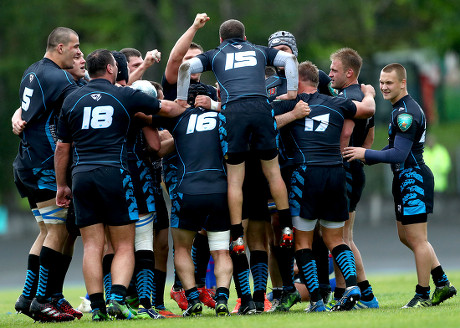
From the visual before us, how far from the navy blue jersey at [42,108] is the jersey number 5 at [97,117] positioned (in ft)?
2.21

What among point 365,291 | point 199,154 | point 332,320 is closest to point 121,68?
point 199,154

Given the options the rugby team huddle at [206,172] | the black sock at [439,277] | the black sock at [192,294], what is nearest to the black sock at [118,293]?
the rugby team huddle at [206,172]

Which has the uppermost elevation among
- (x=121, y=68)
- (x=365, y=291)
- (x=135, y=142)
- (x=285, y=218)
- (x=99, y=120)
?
(x=121, y=68)

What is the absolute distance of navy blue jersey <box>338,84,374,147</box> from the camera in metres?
9.55

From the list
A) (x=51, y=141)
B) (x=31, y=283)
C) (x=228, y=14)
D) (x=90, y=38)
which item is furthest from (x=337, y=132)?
(x=90, y=38)

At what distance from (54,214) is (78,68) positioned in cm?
177

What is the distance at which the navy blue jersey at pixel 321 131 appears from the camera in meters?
8.98

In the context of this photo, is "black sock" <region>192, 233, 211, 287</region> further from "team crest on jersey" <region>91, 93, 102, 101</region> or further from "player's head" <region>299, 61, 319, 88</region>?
"team crest on jersey" <region>91, 93, 102, 101</region>

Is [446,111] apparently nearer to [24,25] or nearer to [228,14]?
[228,14]

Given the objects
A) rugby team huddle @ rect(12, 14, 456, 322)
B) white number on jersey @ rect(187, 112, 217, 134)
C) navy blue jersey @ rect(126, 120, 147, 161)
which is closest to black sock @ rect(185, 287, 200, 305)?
rugby team huddle @ rect(12, 14, 456, 322)

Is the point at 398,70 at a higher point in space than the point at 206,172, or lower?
higher

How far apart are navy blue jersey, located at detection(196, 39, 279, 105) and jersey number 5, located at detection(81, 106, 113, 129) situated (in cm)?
121

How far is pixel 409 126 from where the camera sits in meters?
9.12

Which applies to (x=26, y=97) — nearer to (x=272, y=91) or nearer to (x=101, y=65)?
(x=101, y=65)
